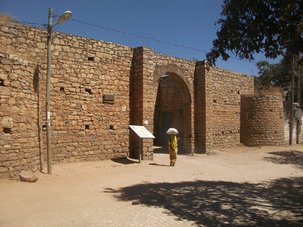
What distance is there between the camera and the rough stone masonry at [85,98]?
9.63m

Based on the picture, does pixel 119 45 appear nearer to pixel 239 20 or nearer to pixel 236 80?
pixel 239 20

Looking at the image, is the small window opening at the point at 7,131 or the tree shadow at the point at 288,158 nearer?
the small window opening at the point at 7,131

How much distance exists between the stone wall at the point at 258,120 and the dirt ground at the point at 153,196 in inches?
301

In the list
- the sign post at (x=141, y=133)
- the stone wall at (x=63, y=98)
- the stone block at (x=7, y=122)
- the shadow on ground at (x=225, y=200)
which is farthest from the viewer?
the sign post at (x=141, y=133)

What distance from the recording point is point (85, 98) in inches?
516

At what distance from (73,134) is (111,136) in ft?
5.83

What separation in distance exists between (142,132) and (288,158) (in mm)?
8627

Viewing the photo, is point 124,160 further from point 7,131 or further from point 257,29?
point 257,29

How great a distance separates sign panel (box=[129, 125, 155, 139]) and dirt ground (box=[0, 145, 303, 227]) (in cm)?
106

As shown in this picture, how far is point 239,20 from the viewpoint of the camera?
8.22 metres

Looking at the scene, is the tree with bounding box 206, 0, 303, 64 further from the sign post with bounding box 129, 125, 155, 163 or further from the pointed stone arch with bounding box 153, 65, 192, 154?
the pointed stone arch with bounding box 153, 65, 192, 154

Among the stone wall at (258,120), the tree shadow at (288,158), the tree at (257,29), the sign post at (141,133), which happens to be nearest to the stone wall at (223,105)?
the stone wall at (258,120)

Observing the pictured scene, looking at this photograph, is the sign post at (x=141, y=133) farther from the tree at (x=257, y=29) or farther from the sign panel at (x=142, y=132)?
the tree at (x=257, y=29)

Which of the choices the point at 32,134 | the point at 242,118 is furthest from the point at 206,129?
the point at 32,134
